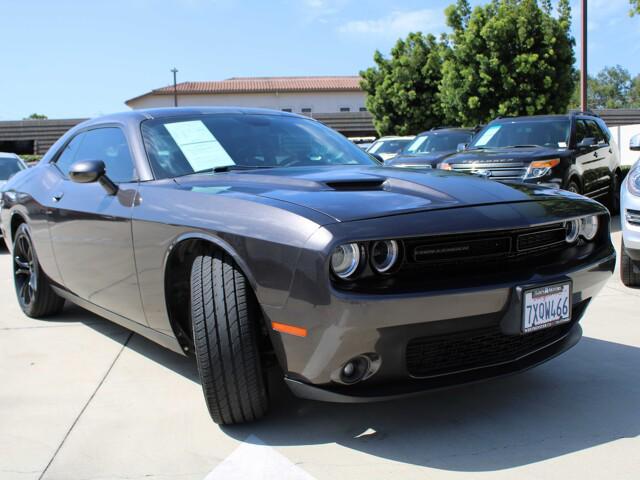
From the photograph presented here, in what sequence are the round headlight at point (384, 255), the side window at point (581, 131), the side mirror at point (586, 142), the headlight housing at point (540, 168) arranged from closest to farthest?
the round headlight at point (384, 255) < the headlight housing at point (540, 168) < the side mirror at point (586, 142) < the side window at point (581, 131)

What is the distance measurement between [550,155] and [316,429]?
6298 millimetres

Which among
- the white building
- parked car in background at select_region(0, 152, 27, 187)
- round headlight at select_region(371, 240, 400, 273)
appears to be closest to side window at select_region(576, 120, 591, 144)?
round headlight at select_region(371, 240, 400, 273)

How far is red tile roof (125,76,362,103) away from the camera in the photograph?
60781mm

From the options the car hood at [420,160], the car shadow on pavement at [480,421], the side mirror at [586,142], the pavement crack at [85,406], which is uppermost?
the side mirror at [586,142]

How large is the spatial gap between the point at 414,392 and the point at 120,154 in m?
2.12

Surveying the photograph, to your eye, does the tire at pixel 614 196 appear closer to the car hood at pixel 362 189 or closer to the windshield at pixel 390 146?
the windshield at pixel 390 146

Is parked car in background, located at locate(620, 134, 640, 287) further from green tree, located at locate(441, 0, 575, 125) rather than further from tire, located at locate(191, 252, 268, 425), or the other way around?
green tree, located at locate(441, 0, 575, 125)

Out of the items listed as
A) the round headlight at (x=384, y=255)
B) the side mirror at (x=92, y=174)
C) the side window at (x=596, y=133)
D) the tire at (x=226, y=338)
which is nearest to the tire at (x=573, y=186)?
the side window at (x=596, y=133)

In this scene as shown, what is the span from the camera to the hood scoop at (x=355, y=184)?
8.83 ft

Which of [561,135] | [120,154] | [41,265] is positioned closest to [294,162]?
[120,154]

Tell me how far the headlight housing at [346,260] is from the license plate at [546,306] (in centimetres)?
66

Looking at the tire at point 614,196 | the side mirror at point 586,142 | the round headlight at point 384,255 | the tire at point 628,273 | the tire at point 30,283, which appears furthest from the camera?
the tire at point 614,196

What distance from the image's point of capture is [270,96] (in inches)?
2448

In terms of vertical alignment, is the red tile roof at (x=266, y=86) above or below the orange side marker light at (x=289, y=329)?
above
